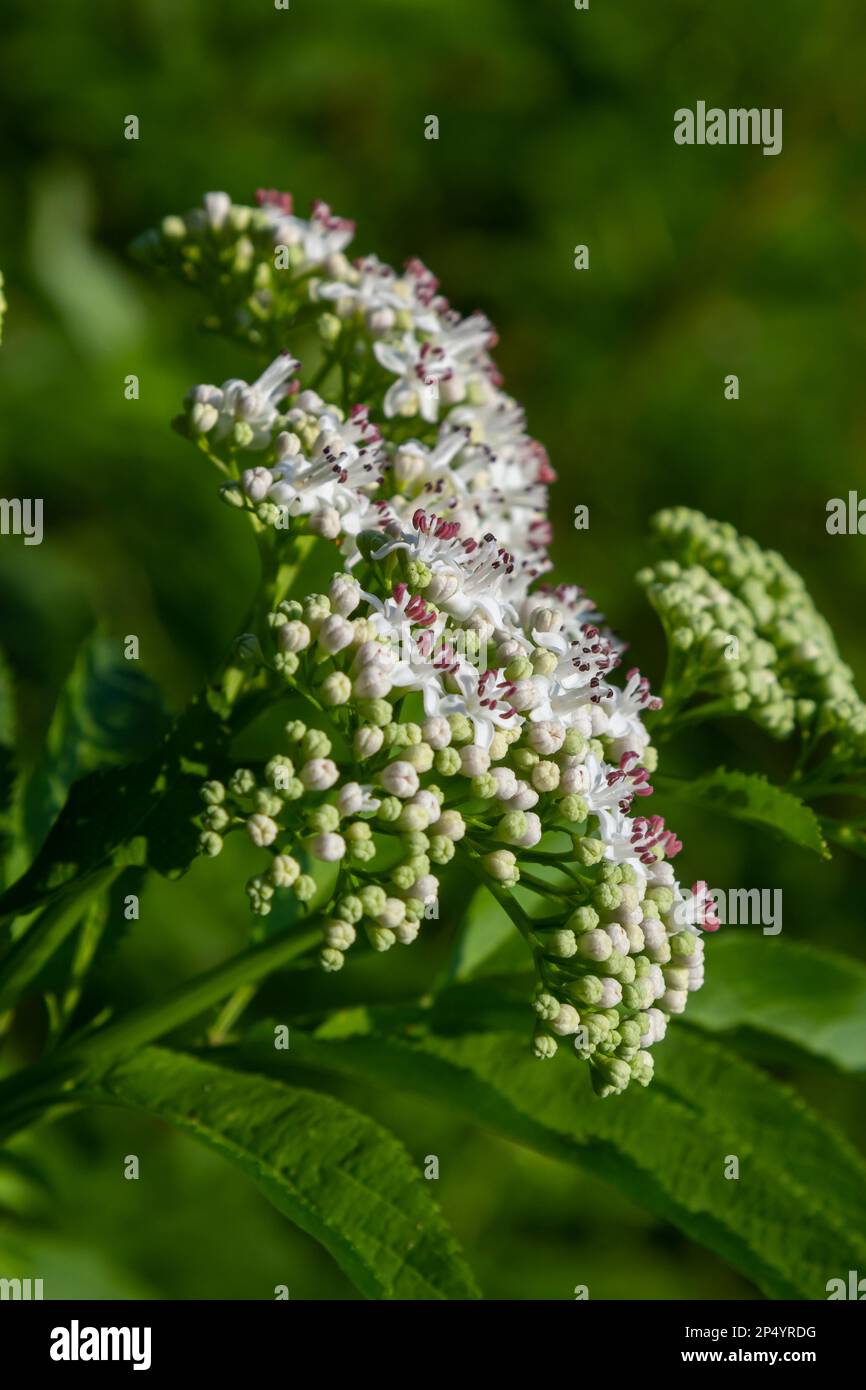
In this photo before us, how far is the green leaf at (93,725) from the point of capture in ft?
8.74

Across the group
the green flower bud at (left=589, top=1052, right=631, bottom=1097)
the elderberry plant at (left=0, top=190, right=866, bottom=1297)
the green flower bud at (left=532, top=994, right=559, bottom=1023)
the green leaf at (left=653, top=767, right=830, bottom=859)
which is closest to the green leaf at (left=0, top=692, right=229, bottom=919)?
the elderberry plant at (left=0, top=190, right=866, bottom=1297)

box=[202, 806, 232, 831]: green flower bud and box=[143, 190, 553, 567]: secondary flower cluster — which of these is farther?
box=[143, 190, 553, 567]: secondary flower cluster

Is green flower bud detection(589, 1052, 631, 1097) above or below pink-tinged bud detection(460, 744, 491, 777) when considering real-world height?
below

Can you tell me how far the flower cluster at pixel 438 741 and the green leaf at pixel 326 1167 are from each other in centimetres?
26

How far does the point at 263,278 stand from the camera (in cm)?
278

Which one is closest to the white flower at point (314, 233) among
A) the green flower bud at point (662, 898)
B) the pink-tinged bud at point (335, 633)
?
the pink-tinged bud at point (335, 633)

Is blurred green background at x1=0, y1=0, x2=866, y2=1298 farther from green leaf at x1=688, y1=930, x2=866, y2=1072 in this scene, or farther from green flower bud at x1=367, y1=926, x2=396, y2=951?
green flower bud at x1=367, y1=926, x2=396, y2=951

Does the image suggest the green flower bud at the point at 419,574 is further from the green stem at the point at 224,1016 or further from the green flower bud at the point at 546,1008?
the green stem at the point at 224,1016

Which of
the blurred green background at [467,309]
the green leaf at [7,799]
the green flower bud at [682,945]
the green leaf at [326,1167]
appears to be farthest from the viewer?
the blurred green background at [467,309]

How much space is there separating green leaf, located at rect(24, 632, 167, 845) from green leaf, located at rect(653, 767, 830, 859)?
113cm

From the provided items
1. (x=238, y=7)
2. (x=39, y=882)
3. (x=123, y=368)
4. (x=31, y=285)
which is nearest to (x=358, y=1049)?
(x=39, y=882)

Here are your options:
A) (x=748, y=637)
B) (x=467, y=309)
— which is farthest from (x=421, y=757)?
(x=467, y=309)

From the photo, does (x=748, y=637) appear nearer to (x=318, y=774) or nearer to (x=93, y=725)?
(x=318, y=774)

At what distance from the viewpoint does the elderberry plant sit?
203 cm
